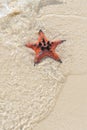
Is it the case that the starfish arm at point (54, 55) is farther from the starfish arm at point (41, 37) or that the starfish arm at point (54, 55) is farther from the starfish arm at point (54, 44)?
the starfish arm at point (41, 37)

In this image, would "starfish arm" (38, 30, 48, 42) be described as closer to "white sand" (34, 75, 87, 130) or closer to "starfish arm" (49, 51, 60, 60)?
"starfish arm" (49, 51, 60, 60)

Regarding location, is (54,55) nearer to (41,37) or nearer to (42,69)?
(42,69)

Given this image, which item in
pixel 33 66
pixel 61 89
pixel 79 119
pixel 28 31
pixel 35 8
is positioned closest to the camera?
pixel 79 119

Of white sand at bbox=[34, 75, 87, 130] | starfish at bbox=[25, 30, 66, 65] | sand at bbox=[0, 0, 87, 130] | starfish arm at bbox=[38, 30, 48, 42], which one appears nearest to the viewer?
white sand at bbox=[34, 75, 87, 130]

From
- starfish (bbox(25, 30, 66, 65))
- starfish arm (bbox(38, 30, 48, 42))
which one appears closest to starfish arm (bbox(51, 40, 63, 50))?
starfish (bbox(25, 30, 66, 65))

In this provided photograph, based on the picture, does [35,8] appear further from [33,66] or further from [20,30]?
[33,66]

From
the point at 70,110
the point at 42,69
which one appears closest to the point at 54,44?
the point at 42,69

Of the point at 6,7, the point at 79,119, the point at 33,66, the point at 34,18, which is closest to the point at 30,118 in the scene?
the point at 79,119

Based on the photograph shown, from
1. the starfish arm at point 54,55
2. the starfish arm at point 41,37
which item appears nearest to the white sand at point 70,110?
the starfish arm at point 54,55
